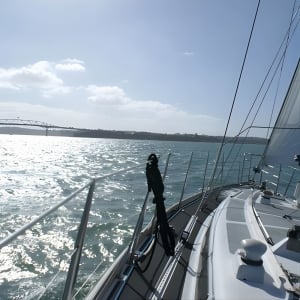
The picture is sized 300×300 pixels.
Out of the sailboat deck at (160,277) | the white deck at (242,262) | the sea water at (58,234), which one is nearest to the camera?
the white deck at (242,262)

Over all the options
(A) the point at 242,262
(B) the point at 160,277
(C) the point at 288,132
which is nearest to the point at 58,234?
(C) the point at 288,132

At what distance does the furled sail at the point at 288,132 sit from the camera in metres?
4.28

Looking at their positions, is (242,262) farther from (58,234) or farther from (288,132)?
(58,234)

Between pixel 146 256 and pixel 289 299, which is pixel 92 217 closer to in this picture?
pixel 146 256

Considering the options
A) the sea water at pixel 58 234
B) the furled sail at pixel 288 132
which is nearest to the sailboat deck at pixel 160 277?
the sea water at pixel 58 234

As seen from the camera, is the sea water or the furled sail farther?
the sea water

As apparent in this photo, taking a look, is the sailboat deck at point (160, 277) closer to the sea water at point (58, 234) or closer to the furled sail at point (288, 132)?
the sea water at point (58, 234)

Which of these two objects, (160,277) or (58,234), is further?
(58,234)

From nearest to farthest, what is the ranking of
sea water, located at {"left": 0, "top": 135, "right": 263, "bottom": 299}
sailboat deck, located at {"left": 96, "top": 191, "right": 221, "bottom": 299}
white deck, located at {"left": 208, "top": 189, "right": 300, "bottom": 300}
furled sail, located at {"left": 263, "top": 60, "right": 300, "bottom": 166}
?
1. white deck, located at {"left": 208, "top": 189, "right": 300, "bottom": 300}
2. sailboat deck, located at {"left": 96, "top": 191, "right": 221, "bottom": 299}
3. furled sail, located at {"left": 263, "top": 60, "right": 300, "bottom": 166}
4. sea water, located at {"left": 0, "top": 135, "right": 263, "bottom": 299}

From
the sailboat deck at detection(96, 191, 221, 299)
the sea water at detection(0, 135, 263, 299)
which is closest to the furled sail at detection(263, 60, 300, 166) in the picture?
the sea water at detection(0, 135, 263, 299)

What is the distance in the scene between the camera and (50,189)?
13945 millimetres

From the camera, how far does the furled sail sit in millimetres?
4282

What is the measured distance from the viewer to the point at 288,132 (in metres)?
4.41

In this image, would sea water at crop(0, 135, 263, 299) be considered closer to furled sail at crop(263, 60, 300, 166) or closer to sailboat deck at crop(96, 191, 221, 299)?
sailboat deck at crop(96, 191, 221, 299)
